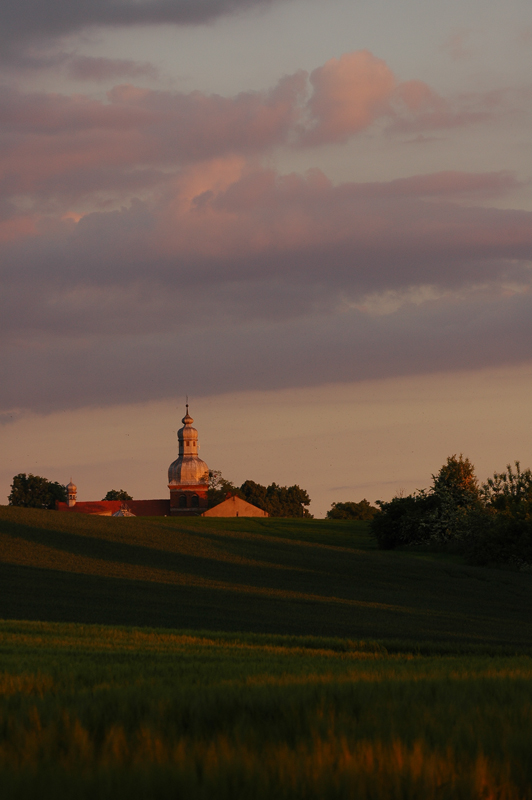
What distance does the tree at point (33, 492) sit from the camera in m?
183

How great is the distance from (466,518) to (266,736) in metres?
71.1

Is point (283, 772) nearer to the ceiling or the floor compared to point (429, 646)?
nearer to the ceiling

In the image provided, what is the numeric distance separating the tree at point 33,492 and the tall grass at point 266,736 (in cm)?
18073

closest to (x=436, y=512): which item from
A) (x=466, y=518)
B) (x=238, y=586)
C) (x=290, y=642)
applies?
(x=466, y=518)

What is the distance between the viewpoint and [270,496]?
18700cm

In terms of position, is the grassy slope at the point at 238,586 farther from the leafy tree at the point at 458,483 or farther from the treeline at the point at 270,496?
the treeline at the point at 270,496

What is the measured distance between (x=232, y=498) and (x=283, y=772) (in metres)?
168

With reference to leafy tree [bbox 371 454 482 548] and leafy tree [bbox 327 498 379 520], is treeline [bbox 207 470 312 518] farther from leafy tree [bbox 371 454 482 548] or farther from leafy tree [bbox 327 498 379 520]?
leafy tree [bbox 371 454 482 548]

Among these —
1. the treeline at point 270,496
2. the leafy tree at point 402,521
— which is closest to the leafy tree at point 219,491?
the treeline at point 270,496

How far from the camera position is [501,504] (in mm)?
70812

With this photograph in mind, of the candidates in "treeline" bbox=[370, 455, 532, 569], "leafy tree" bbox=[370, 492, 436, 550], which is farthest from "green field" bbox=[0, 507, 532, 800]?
"leafy tree" bbox=[370, 492, 436, 550]

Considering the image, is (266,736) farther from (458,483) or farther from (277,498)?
(277,498)

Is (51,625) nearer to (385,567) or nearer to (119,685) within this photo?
(119,685)

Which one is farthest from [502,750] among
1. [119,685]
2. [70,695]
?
[119,685]
